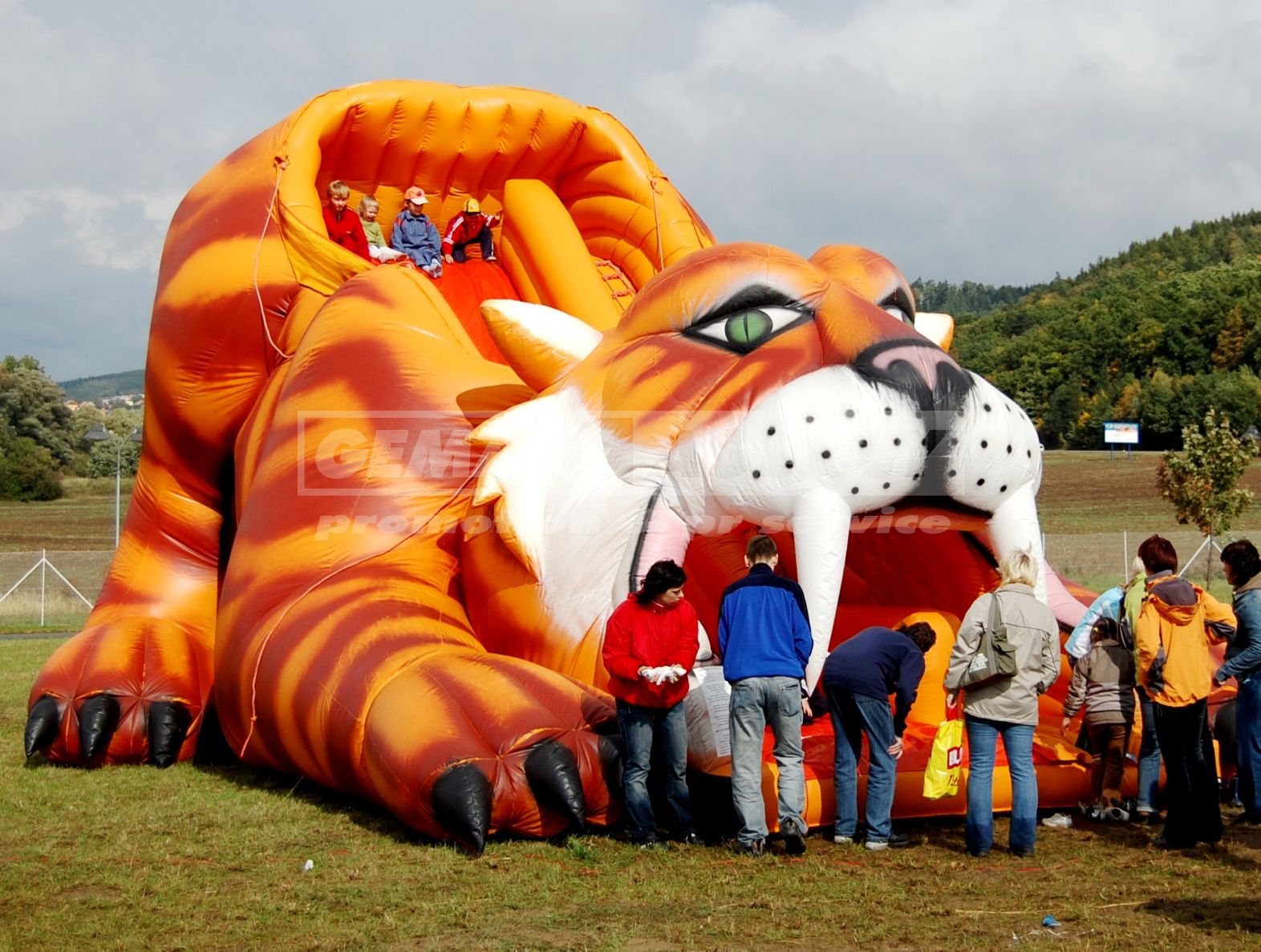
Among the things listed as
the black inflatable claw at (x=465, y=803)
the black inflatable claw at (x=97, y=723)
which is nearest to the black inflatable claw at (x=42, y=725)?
the black inflatable claw at (x=97, y=723)

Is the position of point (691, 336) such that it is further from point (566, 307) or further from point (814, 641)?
point (566, 307)

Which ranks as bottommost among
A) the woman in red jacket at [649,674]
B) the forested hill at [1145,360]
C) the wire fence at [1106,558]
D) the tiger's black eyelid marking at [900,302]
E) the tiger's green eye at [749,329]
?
the woman in red jacket at [649,674]

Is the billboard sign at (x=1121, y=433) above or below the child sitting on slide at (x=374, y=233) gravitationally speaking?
above

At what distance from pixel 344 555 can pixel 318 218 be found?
2.39m

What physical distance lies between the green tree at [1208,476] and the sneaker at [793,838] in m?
19.6

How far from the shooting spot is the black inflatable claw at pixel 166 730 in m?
7.28

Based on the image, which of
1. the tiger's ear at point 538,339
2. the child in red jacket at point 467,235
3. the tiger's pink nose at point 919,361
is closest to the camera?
the tiger's pink nose at point 919,361

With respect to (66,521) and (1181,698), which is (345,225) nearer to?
(1181,698)

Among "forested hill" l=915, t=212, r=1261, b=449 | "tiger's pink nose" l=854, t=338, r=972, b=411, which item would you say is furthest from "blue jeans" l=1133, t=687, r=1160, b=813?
"forested hill" l=915, t=212, r=1261, b=449

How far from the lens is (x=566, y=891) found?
4.57 meters

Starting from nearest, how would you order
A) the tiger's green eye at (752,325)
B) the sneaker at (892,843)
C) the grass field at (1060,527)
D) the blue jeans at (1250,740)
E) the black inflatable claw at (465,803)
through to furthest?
1. the black inflatable claw at (465,803)
2. the sneaker at (892,843)
3. the tiger's green eye at (752,325)
4. the blue jeans at (1250,740)
5. the grass field at (1060,527)

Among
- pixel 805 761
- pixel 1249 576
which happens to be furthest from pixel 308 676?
pixel 1249 576

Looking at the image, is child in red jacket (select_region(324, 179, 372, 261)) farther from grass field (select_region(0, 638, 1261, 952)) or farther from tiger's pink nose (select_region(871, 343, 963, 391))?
tiger's pink nose (select_region(871, 343, 963, 391))

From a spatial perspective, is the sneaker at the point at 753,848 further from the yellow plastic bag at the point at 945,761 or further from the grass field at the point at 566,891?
the yellow plastic bag at the point at 945,761
